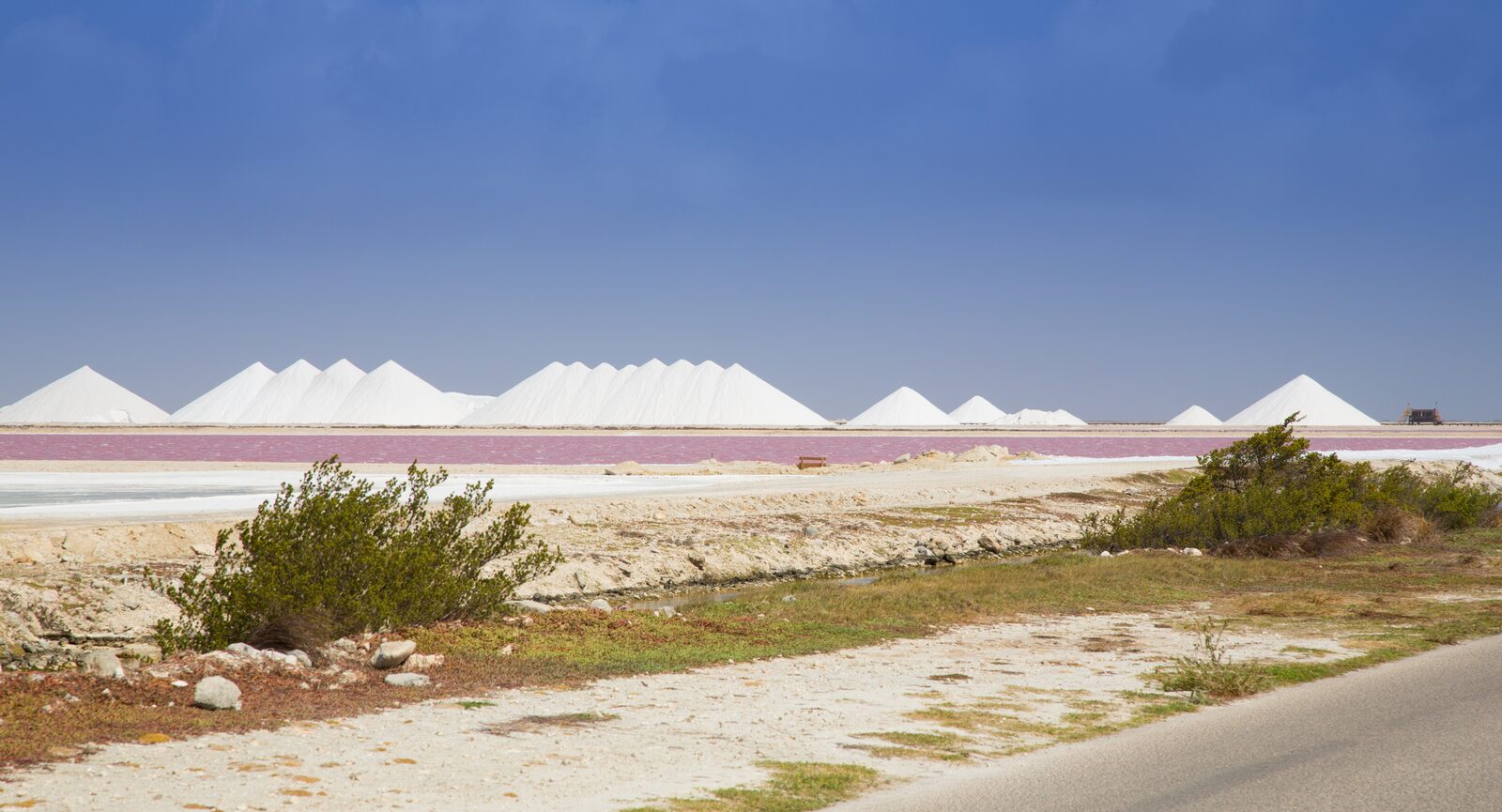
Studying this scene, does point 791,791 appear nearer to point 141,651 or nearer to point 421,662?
point 421,662

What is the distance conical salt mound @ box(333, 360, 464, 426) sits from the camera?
167625 mm

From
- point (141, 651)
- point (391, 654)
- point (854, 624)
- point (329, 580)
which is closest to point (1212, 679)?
point (854, 624)

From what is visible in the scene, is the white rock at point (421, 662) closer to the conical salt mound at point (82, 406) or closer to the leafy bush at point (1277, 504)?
the leafy bush at point (1277, 504)

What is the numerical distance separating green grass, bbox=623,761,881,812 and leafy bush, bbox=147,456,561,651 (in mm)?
6278

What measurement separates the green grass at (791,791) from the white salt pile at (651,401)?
14770cm

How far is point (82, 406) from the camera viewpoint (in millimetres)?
175750

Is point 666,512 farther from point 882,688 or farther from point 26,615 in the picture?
point 882,688

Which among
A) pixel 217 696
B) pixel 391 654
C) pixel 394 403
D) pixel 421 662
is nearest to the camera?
pixel 217 696

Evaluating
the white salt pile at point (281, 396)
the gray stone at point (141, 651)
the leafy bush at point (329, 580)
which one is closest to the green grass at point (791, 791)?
the leafy bush at point (329, 580)

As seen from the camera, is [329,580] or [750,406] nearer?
[329,580]

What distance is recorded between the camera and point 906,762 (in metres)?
8.00

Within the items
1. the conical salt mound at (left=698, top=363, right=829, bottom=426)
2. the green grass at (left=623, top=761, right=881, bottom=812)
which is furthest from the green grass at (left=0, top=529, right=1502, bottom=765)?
the conical salt mound at (left=698, top=363, right=829, bottom=426)

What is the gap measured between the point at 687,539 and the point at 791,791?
60.0 ft

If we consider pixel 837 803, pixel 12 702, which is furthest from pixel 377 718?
pixel 837 803
